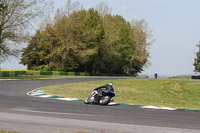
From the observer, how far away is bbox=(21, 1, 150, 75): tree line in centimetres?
6644

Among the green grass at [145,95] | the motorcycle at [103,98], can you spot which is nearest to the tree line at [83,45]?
the green grass at [145,95]

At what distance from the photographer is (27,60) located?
237 ft

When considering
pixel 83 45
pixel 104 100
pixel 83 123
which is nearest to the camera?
pixel 83 123

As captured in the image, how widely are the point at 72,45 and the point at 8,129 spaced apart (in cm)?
5799

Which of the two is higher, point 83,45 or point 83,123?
point 83,45

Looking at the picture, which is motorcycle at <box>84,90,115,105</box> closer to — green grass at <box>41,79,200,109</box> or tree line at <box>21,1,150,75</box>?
green grass at <box>41,79,200,109</box>

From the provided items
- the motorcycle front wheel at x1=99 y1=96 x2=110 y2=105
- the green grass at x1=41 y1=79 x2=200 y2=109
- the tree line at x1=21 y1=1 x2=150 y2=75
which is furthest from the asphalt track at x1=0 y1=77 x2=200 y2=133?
the tree line at x1=21 y1=1 x2=150 y2=75

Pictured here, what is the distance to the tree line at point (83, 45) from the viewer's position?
6644cm

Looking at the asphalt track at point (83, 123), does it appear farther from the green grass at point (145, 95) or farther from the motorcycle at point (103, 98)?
the green grass at point (145, 95)

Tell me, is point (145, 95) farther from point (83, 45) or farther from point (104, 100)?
point (83, 45)

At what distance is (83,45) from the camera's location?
218 feet

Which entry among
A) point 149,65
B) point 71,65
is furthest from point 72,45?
point 149,65

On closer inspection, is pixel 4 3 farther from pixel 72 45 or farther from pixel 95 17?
pixel 95 17

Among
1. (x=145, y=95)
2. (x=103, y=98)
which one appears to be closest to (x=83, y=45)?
(x=145, y=95)
